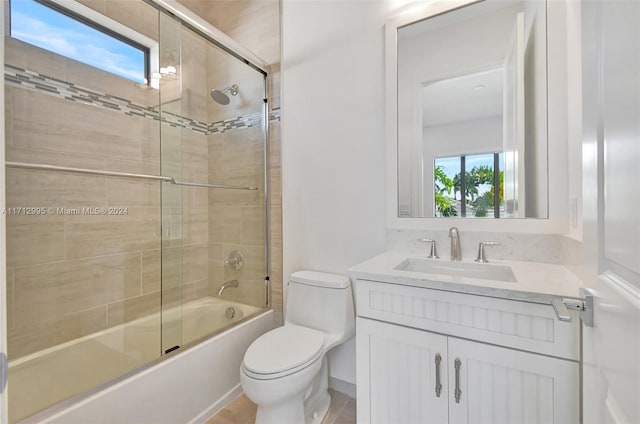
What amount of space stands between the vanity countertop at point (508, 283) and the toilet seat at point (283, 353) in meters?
0.46

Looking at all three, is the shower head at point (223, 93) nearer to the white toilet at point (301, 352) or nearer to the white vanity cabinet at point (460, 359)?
the white toilet at point (301, 352)

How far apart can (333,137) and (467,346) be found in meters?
1.27

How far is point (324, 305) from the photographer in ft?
5.24

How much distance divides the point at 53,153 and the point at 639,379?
218 cm

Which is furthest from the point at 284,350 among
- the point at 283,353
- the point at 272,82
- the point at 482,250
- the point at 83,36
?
Result: the point at 83,36

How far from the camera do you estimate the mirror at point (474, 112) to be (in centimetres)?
130

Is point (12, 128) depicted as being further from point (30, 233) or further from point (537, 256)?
point (537, 256)

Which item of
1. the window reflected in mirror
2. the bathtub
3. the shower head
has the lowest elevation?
the bathtub

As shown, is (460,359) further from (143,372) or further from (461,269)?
(143,372)

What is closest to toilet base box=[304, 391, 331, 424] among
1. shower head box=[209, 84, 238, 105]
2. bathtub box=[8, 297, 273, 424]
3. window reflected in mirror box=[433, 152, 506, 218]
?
bathtub box=[8, 297, 273, 424]

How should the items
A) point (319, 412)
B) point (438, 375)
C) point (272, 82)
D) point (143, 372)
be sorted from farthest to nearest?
point (272, 82), point (319, 412), point (143, 372), point (438, 375)

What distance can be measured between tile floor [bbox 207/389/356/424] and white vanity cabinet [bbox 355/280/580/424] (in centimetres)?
40

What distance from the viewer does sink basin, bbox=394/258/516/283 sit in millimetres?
1225

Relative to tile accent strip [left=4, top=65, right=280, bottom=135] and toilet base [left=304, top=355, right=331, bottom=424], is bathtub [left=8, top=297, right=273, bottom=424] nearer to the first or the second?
toilet base [left=304, top=355, right=331, bottom=424]
